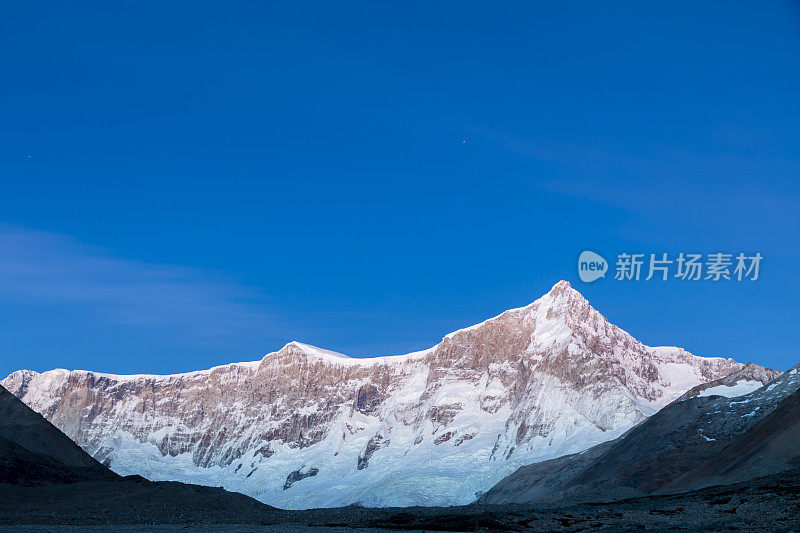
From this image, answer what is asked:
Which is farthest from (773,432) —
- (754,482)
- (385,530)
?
(385,530)

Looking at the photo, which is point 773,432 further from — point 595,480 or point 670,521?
point 595,480

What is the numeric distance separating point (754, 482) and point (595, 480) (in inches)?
4145

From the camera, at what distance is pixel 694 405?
172m

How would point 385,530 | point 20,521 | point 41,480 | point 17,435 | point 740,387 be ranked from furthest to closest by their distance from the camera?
point 740,387
point 17,435
point 41,480
point 20,521
point 385,530

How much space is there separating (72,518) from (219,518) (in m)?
9.59

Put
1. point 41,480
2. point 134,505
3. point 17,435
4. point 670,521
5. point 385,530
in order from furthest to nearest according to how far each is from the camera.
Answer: point 17,435 → point 41,480 → point 134,505 → point 670,521 → point 385,530

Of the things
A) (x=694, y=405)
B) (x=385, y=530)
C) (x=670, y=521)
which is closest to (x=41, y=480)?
(x=385, y=530)

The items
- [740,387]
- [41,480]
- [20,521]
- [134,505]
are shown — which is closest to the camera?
[20,521]

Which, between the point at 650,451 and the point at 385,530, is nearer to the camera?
the point at 385,530

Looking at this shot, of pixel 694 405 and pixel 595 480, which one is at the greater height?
pixel 694 405

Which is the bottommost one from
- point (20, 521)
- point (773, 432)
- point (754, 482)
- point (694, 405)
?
point (20, 521)

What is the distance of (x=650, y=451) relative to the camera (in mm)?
167000

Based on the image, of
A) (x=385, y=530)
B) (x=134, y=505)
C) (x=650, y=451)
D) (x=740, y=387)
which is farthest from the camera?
(x=740, y=387)

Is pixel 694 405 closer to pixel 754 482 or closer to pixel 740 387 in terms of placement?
pixel 740 387
